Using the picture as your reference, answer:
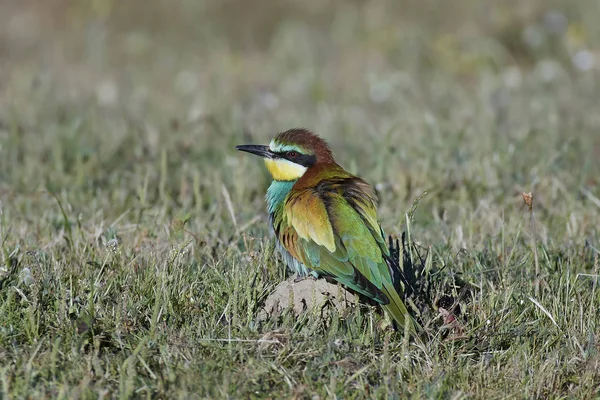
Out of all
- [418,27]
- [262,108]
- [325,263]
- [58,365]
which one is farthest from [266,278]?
[418,27]

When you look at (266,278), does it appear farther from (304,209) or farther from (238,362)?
(238,362)

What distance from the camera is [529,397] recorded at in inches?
116

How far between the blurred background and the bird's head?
44 centimetres

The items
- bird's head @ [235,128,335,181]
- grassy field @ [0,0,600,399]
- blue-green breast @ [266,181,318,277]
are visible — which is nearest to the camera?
grassy field @ [0,0,600,399]

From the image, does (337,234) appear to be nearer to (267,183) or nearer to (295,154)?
(295,154)

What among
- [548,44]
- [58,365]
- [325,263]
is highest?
[548,44]

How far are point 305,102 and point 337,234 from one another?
162 inches

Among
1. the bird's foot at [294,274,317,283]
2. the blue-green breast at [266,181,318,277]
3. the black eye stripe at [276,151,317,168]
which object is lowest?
the bird's foot at [294,274,317,283]

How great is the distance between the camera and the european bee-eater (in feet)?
10.9

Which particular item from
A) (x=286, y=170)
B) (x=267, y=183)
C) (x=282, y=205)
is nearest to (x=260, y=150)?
(x=286, y=170)

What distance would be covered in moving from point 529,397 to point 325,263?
91cm

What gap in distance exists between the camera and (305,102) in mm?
7477

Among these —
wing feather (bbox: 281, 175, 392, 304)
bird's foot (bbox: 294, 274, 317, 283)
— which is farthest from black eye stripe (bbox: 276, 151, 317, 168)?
bird's foot (bbox: 294, 274, 317, 283)

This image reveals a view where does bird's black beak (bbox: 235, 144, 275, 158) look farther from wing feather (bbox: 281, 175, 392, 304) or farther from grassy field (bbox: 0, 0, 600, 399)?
wing feather (bbox: 281, 175, 392, 304)
